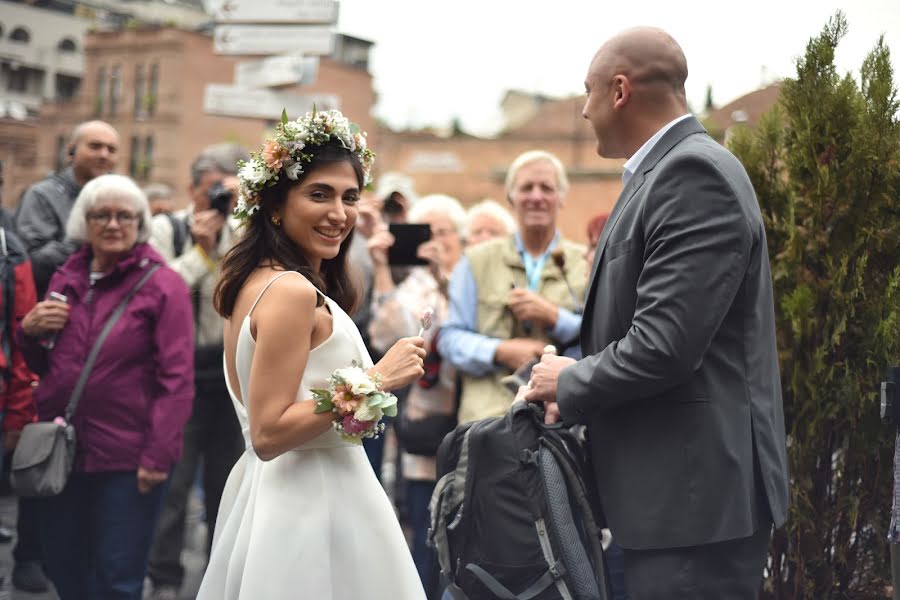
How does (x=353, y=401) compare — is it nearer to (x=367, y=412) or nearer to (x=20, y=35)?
(x=367, y=412)

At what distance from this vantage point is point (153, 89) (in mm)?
63531

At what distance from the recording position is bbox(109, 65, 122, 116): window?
214 ft

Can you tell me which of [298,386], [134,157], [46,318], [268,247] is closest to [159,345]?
[46,318]

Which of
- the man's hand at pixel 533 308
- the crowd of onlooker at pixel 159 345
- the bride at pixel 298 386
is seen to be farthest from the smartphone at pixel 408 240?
the bride at pixel 298 386

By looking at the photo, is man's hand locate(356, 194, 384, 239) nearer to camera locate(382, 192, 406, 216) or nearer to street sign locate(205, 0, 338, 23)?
camera locate(382, 192, 406, 216)

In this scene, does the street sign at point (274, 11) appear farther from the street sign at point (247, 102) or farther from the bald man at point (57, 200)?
the bald man at point (57, 200)

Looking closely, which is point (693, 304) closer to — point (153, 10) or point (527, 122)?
point (527, 122)

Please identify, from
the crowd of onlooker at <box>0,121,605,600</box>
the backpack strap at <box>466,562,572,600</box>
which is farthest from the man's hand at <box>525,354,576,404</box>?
the crowd of onlooker at <box>0,121,605,600</box>

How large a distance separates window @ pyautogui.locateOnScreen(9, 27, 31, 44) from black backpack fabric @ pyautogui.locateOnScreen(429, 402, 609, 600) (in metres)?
66.3

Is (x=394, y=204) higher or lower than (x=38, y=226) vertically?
higher

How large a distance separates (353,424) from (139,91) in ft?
214

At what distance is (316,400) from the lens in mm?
3049

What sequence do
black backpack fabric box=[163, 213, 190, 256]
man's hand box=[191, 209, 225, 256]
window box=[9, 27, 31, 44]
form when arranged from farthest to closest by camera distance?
window box=[9, 27, 31, 44] → black backpack fabric box=[163, 213, 190, 256] → man's hand box=[191, 209, 225, 256]

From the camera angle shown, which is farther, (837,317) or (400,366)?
(837,317)
